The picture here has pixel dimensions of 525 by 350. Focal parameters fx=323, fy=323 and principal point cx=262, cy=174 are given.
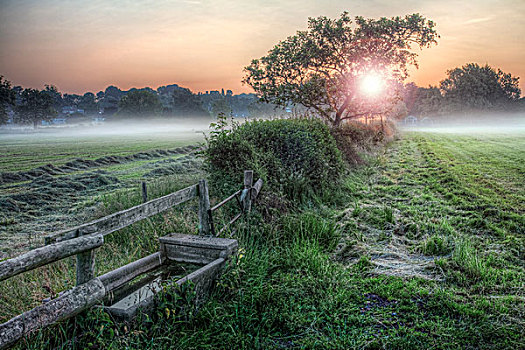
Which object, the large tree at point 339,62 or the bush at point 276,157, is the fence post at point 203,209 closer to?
the bush at point 276,157

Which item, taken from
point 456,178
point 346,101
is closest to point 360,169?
point 456,178

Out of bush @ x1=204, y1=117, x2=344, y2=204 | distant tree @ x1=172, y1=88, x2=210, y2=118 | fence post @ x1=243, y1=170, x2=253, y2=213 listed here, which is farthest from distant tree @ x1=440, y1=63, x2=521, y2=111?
fence post @ x1=243, y1=170, x2=253, y2=213

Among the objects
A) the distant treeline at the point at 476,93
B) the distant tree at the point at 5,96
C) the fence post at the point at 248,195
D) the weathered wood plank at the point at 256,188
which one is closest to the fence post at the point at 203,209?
the fence post at the point at 248,195

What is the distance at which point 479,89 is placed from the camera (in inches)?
3723

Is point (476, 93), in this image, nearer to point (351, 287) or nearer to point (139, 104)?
point (139, 104)

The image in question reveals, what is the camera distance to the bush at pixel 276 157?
7789 mm

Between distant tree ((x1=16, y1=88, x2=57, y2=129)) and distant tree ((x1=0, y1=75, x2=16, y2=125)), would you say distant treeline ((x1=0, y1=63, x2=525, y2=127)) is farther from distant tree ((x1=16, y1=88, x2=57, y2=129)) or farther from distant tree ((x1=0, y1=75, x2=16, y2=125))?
distant tree ((x1=0, y1=75, x2=16, y2=125))

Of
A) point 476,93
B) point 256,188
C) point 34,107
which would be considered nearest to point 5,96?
point 34,107

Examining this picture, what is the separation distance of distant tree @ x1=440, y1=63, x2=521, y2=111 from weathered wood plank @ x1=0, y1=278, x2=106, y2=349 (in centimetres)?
11083

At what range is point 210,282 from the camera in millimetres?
3994

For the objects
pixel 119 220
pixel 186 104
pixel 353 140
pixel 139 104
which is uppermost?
pixel 186 104

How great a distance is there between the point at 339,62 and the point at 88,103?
124 m

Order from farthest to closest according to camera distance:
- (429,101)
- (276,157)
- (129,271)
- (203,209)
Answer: (429,101) → (276,157) → (203,209) → (129,271)

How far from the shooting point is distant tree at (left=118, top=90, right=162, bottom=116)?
105688 mm
